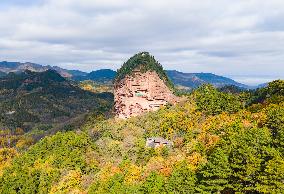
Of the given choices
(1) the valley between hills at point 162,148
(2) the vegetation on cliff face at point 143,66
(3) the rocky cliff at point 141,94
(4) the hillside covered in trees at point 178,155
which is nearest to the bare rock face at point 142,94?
(3) the rocky cliff at point 141,94

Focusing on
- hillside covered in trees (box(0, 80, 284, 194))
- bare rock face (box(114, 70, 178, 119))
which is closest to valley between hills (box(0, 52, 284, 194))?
hillside covered in trees (box(0, 80, 284, 194))

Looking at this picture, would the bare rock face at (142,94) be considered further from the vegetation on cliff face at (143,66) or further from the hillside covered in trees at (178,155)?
the hillside covered in trees at (178,155)

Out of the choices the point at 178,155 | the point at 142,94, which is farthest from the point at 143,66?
the point at 178,155

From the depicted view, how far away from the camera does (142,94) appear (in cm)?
13912

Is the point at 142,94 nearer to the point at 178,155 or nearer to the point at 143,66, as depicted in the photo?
the point at 143,66

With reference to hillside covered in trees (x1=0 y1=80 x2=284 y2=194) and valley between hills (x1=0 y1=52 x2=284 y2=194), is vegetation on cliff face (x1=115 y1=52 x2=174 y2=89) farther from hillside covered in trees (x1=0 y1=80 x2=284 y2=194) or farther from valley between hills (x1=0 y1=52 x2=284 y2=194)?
hillside covered in trees (x1=0 y1=80 x2=284 y2=194)

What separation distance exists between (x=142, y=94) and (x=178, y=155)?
5662 cm

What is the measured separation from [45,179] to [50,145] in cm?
2213

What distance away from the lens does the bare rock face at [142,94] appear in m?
138

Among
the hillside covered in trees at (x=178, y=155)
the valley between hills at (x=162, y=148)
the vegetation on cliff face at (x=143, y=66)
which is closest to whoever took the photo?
the hillside covered in trees at (x=178, y=155)

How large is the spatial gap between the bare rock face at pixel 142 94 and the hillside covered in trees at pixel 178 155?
5.25 metres

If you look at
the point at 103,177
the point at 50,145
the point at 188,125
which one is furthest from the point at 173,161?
the point at 50,145

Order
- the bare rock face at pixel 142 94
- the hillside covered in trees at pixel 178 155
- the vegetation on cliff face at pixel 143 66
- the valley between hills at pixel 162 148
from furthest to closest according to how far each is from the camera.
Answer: the vegetation on cliff face at pixel 143 66 < the bare rock face at pixel 142 94 < the valley between hills at pixel 162 148 < the hillside covered in trees at pixel 178 155

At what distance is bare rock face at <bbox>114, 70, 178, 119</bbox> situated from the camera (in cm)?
13850
